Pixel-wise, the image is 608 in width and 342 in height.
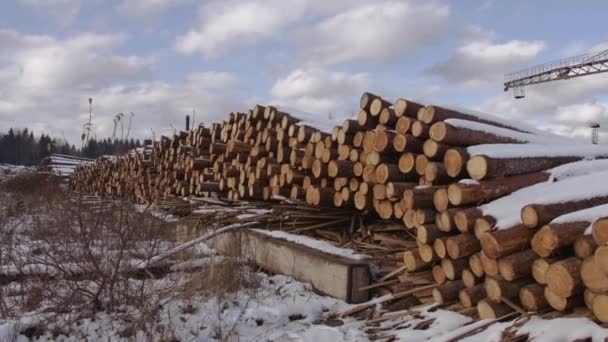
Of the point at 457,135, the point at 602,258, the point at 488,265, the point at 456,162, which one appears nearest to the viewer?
the point at 602,258

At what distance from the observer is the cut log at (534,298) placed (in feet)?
11.1

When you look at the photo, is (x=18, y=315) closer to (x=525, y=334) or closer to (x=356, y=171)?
(x=356, y=171)

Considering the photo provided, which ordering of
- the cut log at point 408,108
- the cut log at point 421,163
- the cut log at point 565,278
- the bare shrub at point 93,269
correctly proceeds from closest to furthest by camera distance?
the cut log at point 565,278 < the bare shrub at point 93,269 < the cut log at point 421,163 < the cut log at point 408,108

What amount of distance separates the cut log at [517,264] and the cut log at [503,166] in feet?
2.68

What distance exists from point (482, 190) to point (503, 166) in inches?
13.6

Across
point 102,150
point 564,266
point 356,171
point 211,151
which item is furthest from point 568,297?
point 211,151

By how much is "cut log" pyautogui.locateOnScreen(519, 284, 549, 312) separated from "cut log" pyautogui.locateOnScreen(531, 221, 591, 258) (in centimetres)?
24

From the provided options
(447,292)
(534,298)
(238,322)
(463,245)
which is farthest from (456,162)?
(238,322)

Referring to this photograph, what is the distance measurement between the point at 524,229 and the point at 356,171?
7.25 feet

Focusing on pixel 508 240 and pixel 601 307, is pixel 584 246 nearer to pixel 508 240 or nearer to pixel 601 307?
pixel 601 307

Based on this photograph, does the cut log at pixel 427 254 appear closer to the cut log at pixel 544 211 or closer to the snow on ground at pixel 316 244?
the snow on ground at pixel 316 244

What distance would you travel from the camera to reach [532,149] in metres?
4.52

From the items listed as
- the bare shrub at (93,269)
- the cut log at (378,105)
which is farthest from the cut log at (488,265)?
the bare shrub at (93,269)

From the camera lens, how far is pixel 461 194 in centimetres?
402
